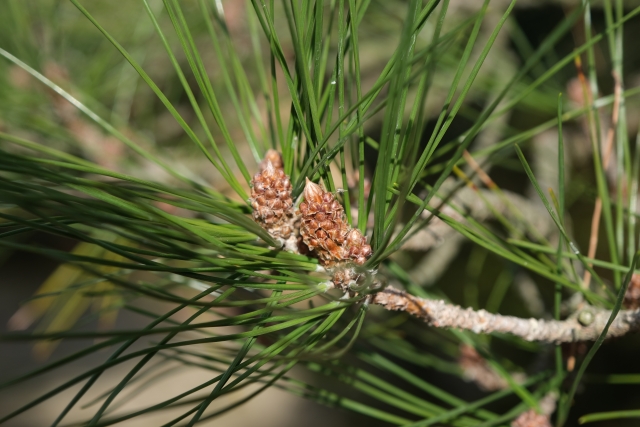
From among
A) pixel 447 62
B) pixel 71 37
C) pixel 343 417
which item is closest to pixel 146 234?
pixel 447 62

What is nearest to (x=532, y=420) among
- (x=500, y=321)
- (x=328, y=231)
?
(x=500, y=321)

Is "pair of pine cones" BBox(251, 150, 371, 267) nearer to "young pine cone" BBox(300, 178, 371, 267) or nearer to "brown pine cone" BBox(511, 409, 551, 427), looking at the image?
"young pine cone" BBox(300, 178, 371, 267)

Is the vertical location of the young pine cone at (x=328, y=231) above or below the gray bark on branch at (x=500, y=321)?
above

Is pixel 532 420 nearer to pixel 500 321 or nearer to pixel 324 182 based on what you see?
pixel 500 321

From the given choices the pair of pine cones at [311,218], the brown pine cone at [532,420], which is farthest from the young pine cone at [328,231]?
the brown pine cone at [532,420]

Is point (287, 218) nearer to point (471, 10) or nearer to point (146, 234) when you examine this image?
point (146, 234)

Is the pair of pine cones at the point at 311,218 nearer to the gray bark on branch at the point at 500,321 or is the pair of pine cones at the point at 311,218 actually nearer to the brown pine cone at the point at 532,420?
the gray bark on branch at the point at 500,321

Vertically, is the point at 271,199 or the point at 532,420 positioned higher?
the point at 271,199
